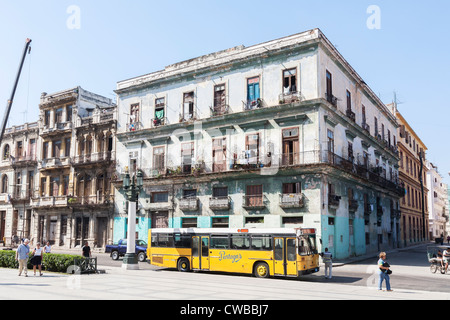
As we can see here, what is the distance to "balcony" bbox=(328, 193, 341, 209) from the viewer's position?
30016mm

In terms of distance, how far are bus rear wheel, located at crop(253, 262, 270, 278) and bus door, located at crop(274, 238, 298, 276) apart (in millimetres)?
502

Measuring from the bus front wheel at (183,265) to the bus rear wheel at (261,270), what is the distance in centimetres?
421

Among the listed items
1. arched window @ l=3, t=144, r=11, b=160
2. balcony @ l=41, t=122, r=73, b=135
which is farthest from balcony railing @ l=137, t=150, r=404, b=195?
arched window @ l=3, t=144, r=11, b=160

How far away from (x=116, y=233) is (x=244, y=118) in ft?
53.7

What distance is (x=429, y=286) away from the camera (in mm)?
17609

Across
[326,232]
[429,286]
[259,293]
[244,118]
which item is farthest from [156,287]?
[244,118]

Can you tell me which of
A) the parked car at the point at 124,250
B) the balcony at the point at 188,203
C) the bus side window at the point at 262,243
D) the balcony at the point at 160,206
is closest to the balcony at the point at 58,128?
the balcony at the point at 160,206

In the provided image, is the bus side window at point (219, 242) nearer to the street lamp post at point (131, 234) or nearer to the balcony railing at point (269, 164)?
the street lamp post at point (131, 234)

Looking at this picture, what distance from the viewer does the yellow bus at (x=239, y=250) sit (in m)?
19.7

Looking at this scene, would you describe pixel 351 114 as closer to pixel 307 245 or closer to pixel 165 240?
pixel 307 245

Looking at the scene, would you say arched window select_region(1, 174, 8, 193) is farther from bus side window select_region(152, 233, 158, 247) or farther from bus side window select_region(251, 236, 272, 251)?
bus side window select_region(251, 236, 272, 251)

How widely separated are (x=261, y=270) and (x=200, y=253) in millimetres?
3758

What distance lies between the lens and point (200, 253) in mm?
22562
